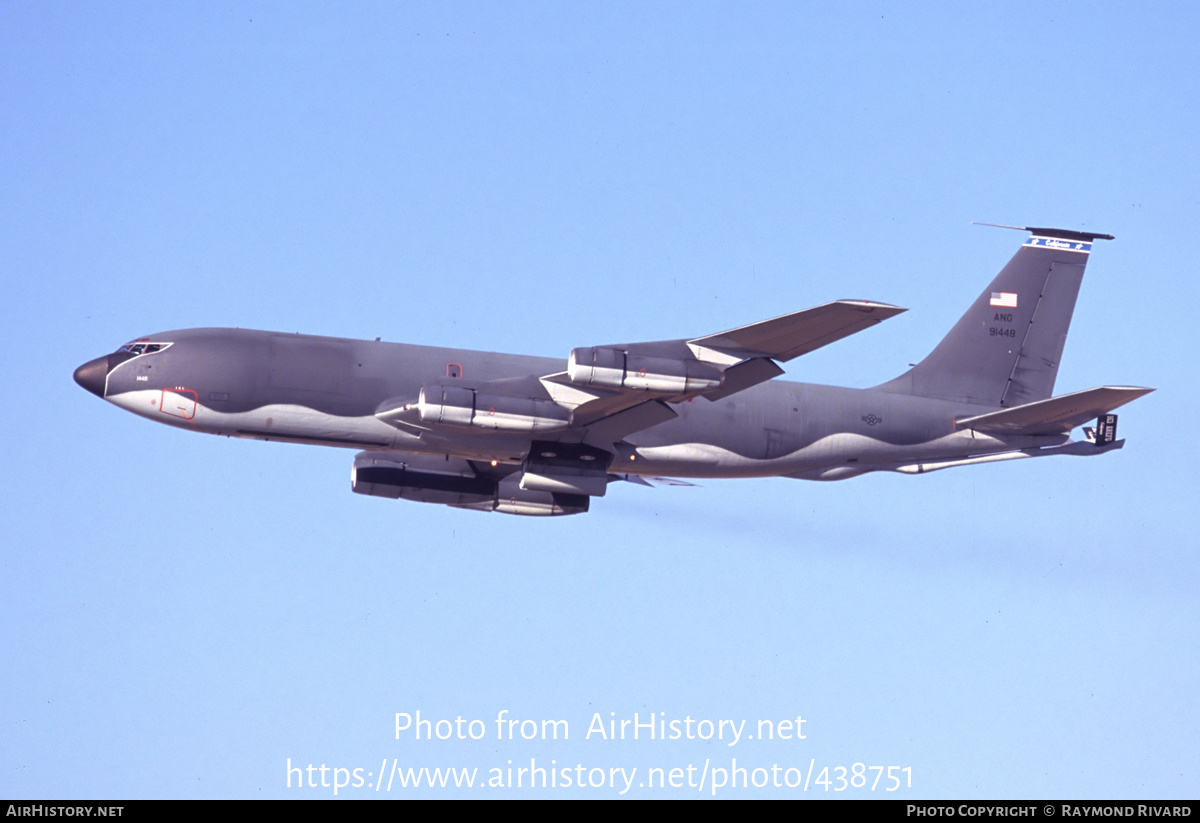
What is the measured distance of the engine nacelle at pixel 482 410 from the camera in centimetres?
3472

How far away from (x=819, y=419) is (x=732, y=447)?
2.65 meters

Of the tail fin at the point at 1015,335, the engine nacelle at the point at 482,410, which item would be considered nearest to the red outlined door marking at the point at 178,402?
the engine nacelle at the point at 482,410

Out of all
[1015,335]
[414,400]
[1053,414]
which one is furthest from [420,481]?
[1015,335]

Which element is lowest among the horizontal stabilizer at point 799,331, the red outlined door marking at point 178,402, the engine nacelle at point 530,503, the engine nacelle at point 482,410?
the engine nacelle at point 530,503

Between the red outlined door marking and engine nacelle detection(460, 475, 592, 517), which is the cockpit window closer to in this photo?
the red outlined door marking

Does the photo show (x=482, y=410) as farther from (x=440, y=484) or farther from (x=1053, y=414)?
(x=1053, y=414)

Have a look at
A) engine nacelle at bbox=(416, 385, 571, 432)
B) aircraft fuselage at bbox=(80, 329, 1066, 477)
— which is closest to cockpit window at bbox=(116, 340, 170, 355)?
aircraft fuselage at bbox=(80, 329, 1066, 477)

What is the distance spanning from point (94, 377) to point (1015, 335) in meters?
26.5

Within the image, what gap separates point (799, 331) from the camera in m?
33.5

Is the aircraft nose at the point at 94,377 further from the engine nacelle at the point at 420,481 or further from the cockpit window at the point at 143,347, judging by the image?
the engine nacelle at the point at 420,481

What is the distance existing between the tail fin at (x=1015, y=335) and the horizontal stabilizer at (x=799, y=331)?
27.7 ft

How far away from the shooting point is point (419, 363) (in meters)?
37.5

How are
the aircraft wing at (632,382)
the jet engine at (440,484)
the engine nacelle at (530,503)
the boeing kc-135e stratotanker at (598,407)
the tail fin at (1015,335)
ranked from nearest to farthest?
the aircraft wing at (632,382)
the boeing kc-135e stratotanker at (598,407)
the engine nacelle at (530,503)
the jet engine at (440,484)
the tail fin at (1015,335)

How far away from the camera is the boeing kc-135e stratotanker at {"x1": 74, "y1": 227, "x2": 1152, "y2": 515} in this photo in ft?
113
